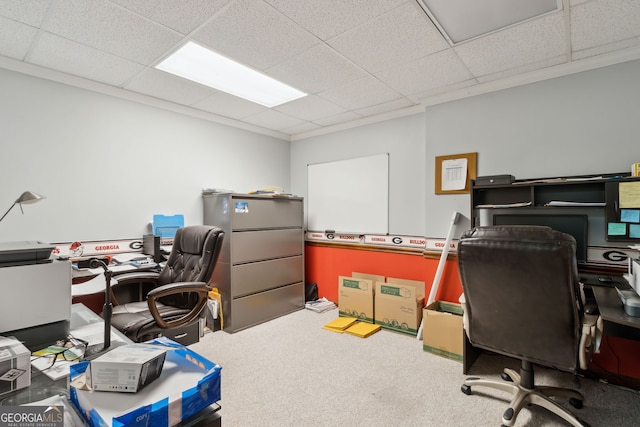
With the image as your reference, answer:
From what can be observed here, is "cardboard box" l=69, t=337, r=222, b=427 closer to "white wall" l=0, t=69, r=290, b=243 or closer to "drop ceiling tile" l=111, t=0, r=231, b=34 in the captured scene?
"drop ceiling tile" l=111, t=0, r=231, b=34

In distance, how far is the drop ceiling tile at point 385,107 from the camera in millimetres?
3336

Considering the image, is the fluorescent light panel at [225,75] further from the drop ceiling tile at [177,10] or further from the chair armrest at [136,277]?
the chair armrest at [136,277]

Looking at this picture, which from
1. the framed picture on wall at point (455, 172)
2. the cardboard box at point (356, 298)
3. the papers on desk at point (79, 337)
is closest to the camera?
the papers on desk at point (79, 337)

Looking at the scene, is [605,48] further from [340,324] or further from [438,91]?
[340,324]

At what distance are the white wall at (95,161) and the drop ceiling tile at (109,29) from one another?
31.8 inches

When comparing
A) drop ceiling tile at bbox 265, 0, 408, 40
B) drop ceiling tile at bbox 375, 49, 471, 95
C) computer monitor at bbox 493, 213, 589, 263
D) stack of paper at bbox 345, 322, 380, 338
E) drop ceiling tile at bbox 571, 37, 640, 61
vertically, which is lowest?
stack of paper at bbox 345, 322, 380, 338

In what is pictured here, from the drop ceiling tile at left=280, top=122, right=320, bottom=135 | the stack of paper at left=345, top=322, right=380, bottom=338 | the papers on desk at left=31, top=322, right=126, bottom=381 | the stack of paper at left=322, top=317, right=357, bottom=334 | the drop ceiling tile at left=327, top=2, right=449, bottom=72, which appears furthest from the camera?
the drop ceiling tile at left=280, top=122, right=320, bottom=135

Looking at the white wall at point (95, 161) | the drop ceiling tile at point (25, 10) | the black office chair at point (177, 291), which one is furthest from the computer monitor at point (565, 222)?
the drop ceiling tile at point (25, 10)

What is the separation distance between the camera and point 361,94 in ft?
10.2

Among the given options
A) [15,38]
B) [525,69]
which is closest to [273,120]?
[15,38]

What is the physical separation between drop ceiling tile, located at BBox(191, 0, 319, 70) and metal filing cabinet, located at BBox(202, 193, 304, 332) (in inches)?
57.5

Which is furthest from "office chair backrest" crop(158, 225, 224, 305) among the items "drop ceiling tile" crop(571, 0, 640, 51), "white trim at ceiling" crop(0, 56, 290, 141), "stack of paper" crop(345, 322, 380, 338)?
"drop ceiling tile" crop(571, 0, 640, 51)

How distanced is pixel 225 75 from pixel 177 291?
1862 mm

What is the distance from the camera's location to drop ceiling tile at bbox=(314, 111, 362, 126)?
3.74 metres
